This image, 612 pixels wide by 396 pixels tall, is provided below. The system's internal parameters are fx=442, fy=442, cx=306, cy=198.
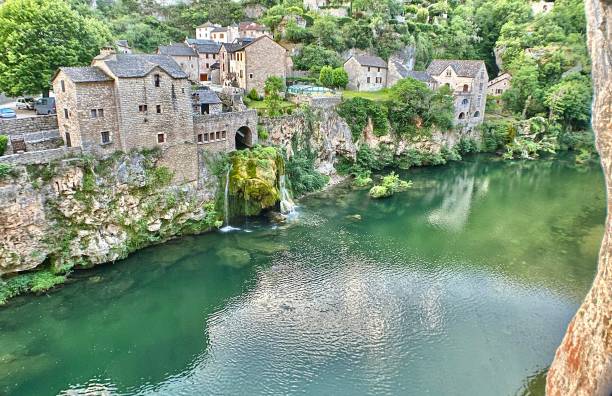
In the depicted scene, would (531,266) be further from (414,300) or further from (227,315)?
(227,315)

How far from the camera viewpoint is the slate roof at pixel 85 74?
85.8ft

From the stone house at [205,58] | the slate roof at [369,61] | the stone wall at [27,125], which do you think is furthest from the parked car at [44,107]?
the slate roof at [369,61]

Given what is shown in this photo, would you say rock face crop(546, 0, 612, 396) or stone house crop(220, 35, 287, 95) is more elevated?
stone house crop(220, 35, 287, 95)

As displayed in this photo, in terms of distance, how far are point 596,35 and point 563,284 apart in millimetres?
20569

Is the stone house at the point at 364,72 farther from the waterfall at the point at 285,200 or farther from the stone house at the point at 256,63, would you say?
the waterfall at the point at 285,200

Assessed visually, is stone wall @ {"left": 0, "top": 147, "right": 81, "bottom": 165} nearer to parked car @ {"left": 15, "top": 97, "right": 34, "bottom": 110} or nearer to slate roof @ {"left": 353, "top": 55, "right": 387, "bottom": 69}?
parked car @ {"left": 15, "top": 97, "right": 34, "bottom": 110}

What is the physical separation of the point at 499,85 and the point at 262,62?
1710 inches

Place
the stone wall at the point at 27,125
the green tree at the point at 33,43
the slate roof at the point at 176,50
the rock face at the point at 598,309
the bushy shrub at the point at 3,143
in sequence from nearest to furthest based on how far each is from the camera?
1. the rock face at the point at 598,309
2. the bushy shrub at the point at 3,143
3. the stone wall at the point at 27,125
4. the green tree at the point at 33,43
5. the slate roof at the point at 176,50

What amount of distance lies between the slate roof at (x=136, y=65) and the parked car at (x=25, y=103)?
13442 millimetres

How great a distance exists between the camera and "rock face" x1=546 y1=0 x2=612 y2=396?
34.2 ft

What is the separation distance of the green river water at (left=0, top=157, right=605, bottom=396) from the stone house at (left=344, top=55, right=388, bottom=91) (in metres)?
27.3

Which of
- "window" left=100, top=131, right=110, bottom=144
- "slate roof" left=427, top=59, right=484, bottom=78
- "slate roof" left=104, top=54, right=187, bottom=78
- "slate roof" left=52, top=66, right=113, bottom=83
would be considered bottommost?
"window" left=100, top=131, right=110, bottom=144

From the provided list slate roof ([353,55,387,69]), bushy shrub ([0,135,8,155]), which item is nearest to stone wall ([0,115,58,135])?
bushy shrub ([0,135,8,155])

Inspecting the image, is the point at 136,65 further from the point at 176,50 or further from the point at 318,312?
the point at 176,50
